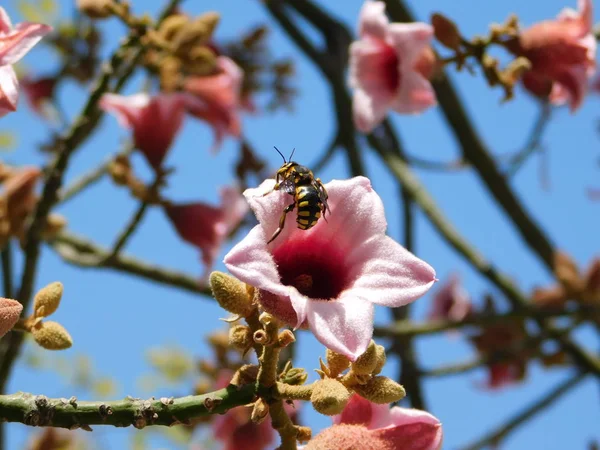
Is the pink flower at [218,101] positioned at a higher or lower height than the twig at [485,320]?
higher

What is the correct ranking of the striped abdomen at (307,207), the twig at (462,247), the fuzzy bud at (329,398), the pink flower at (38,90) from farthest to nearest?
the pink flower at (38,90)
the twig at (462,247)
the striped abdomen at (307,207)
the fuzzy bud at (329,398)

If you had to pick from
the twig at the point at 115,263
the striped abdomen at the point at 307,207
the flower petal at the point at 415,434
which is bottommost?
the twig at the point at 115,263

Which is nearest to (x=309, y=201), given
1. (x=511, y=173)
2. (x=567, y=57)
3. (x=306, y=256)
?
(x=306, y=256)

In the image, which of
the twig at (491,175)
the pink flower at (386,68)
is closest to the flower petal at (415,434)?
the pink flower at (386,68)

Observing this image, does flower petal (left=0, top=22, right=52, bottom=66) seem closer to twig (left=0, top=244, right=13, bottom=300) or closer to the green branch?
the green branch

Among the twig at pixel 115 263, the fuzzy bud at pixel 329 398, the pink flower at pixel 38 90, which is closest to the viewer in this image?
the fuzzy bud at pixel 329 398

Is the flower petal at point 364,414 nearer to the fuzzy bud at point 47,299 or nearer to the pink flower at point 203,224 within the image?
the fuzzy bud at point 47,299

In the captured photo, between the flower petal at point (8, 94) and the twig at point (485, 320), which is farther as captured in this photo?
the twig at point (485, 320)
